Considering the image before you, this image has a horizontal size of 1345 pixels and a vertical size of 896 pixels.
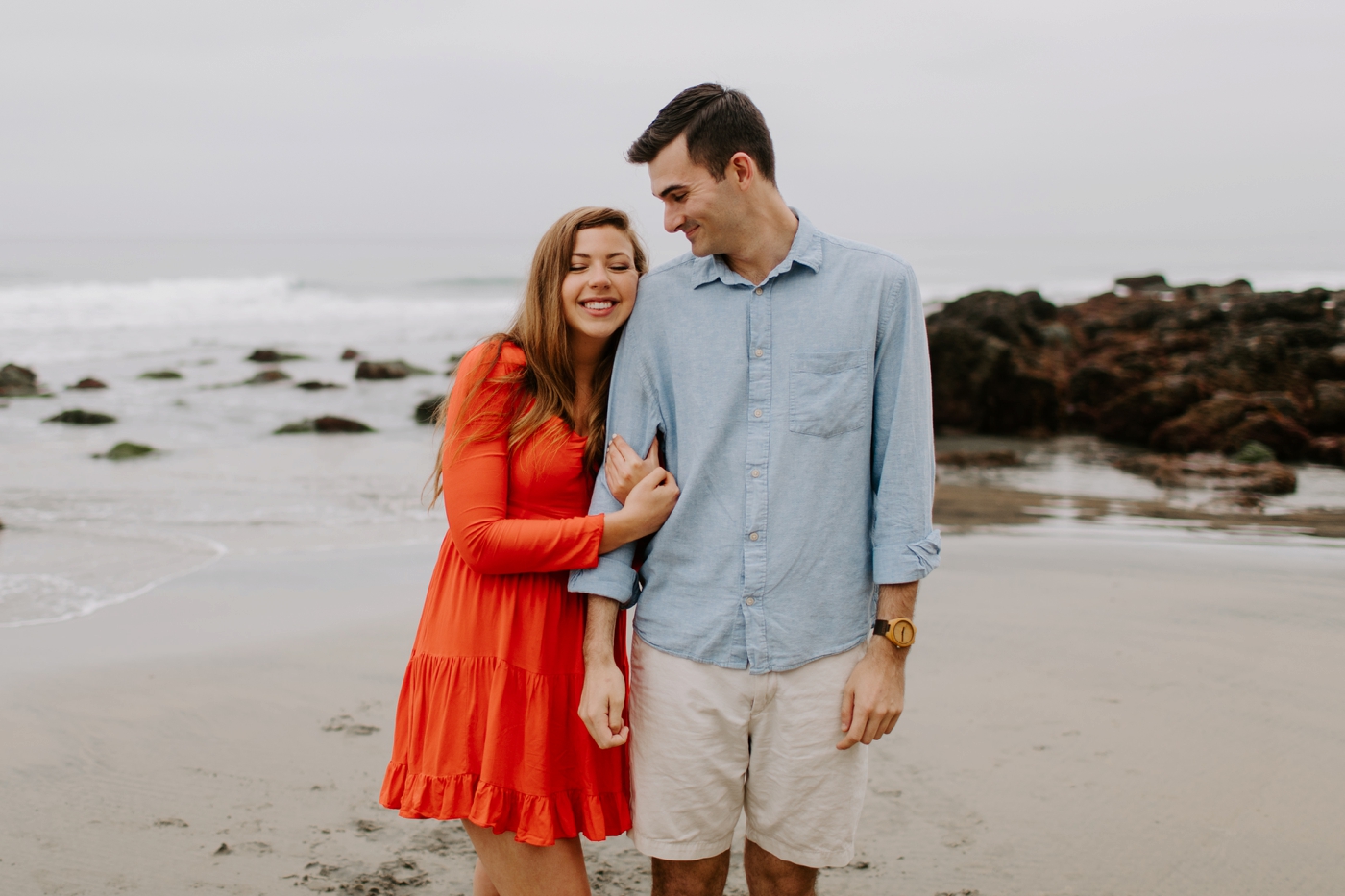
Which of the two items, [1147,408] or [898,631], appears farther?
[1147,408]

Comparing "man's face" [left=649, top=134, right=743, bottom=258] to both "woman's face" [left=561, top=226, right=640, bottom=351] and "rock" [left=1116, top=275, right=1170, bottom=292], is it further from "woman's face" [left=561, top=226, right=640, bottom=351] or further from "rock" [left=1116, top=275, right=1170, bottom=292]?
"rock" [left=1116, top=275, right=1170, bottom=292]

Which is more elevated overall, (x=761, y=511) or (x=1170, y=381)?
(x=1170, y=381)

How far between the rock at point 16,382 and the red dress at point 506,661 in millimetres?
18328

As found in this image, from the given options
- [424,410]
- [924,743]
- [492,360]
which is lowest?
A: [924,743]

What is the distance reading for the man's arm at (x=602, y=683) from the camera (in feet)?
8.54

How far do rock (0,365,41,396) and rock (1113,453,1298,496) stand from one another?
56.5 ft

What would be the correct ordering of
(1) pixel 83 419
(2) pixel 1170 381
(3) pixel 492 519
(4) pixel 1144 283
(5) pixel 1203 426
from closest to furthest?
(3) pixel 492 519, (5) pixel 1203 426, (2) pixel 1170 381, (1) pixel 83 419, (4) pixel 1144 283

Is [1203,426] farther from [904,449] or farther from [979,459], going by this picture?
[904,449]

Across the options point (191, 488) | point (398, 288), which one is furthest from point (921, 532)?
point (398, 288)

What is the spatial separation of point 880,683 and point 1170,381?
12480 millimetres

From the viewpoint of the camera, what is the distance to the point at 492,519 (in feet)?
8.64

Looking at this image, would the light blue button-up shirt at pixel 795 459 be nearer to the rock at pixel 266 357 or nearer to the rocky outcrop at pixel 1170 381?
the rocky outcrop at pixel 1170 381

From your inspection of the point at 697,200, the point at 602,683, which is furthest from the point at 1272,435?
the point at 602,683

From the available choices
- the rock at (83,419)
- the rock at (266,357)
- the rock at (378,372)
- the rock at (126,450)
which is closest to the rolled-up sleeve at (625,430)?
the rock at (126,450)
